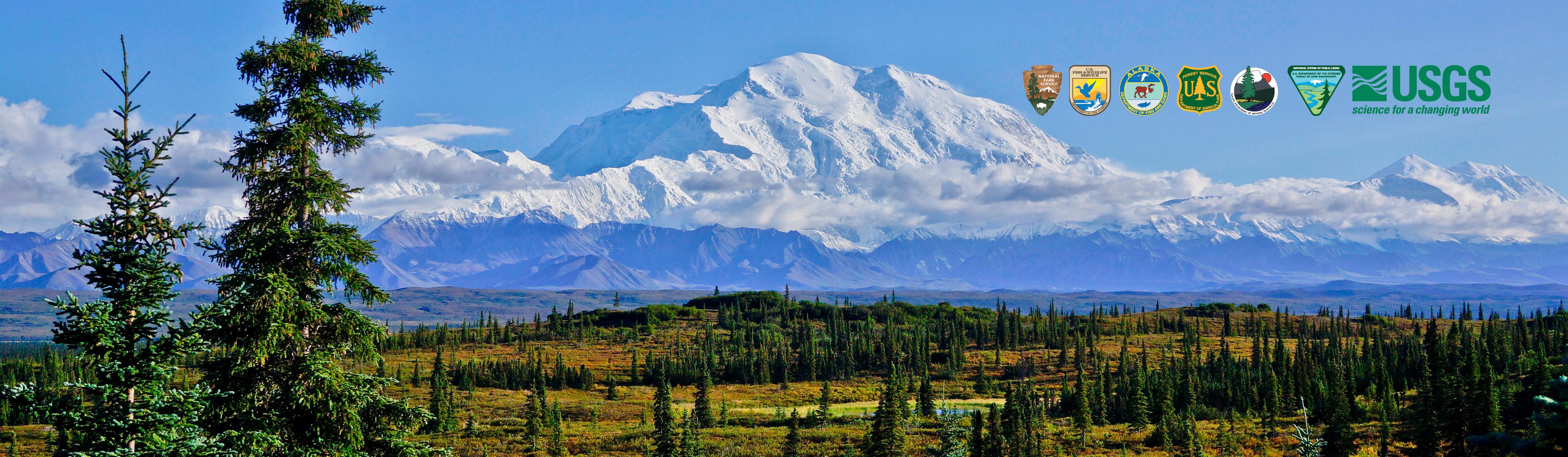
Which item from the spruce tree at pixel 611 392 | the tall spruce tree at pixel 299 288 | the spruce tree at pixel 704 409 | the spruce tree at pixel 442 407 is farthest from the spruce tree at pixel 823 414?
the tall spruce tree at pixel 299 288

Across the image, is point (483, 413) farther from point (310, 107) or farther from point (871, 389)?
point (310, 107)

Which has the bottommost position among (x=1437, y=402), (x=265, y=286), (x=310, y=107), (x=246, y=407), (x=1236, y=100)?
(x=1437, y=402)

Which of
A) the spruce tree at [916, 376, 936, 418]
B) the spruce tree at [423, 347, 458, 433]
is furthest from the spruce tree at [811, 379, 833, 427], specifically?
the spruce tree at [423, 347, 458, 433]

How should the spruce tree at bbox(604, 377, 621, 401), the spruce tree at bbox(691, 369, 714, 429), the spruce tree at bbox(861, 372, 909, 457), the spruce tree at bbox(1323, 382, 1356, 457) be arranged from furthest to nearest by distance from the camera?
the spruce tree at bbox(604, 377, 621, 401), the spruce tree at bbox(691, 369, 714, 429), the spruce tree at bbox(1323, 382, 1356, 457), the spruce tree at bbox(861, 372, 909, 457)

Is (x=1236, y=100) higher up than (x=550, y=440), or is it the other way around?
(x=1236, y=100)

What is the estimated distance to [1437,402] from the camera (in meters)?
65.9

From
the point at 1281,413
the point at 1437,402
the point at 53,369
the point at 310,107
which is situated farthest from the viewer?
the point at 53,369

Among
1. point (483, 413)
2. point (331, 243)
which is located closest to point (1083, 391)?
point (483, 413)

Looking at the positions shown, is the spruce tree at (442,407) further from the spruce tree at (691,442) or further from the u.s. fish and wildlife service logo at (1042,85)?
the u.s. fish and wildlife service logo at (1042,85)

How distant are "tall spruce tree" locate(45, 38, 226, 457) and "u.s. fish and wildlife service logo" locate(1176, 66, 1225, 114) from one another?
84440 millimetres

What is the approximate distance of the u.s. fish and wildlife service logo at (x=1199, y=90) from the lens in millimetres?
86812

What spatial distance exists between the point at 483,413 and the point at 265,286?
100637 mm

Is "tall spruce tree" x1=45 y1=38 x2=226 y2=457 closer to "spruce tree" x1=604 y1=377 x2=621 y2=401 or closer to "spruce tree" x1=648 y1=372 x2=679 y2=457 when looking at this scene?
"spruce tree" x1=648 y1=372 x2=679 y2=457

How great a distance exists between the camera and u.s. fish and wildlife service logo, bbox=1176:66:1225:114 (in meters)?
86.8
